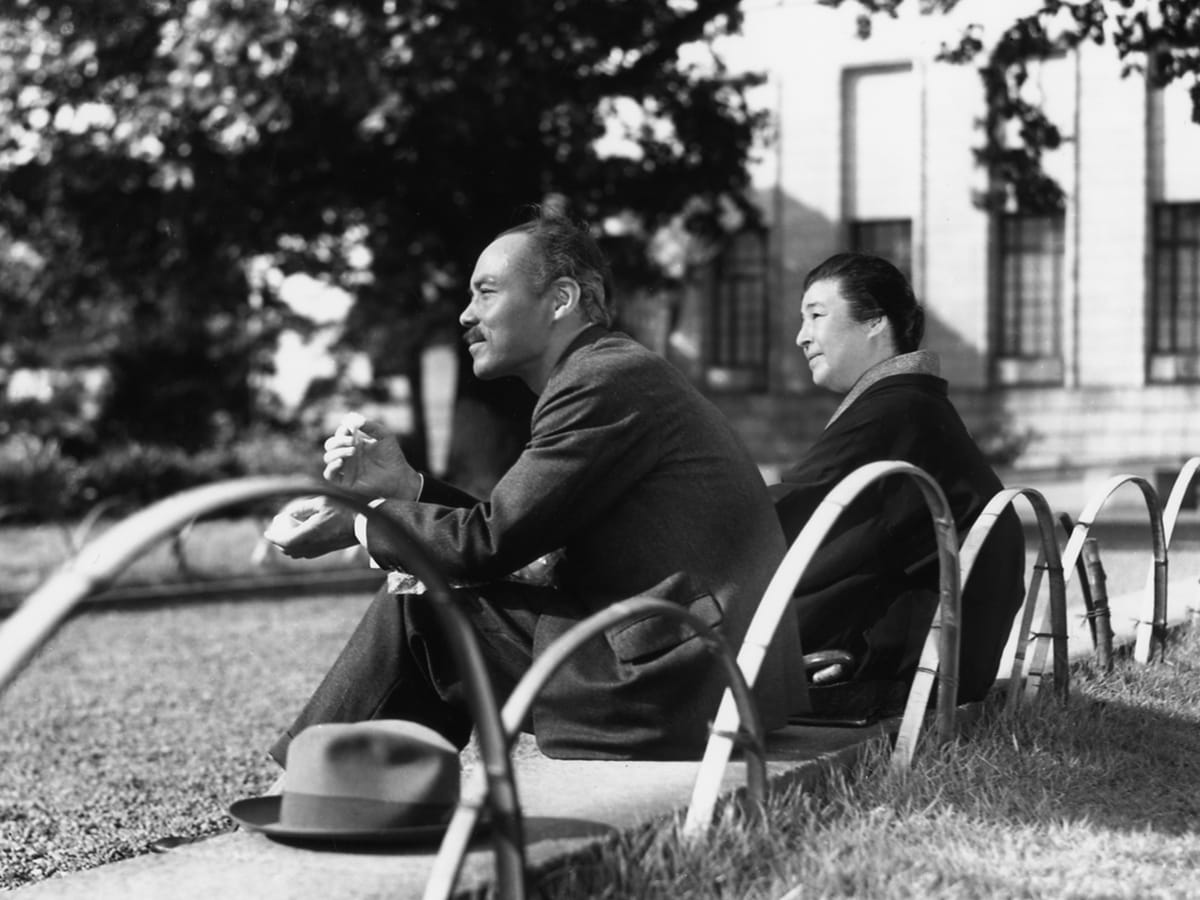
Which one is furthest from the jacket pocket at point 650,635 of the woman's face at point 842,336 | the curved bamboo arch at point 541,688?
the woman's face at point 842,336

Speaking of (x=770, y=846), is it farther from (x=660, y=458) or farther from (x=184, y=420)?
(x=184, y=420)

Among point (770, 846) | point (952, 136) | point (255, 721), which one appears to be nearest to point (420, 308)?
point (952, 136)

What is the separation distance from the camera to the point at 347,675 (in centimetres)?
418

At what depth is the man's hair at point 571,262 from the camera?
435 centimetres

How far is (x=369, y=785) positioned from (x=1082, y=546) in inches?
126

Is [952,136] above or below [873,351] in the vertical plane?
above

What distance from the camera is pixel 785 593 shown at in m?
3.67

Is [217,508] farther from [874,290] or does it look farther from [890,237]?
[890,237]

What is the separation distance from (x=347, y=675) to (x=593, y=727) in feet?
1.83

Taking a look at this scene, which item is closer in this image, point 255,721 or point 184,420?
point 255,721

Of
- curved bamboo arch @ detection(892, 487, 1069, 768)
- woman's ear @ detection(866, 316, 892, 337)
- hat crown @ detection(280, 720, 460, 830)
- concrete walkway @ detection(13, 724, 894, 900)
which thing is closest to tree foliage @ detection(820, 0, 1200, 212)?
curved bamboo arch @ detection(892, 487, 1069, 768)

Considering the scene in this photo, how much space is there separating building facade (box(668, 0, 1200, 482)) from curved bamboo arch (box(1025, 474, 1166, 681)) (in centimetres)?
2243

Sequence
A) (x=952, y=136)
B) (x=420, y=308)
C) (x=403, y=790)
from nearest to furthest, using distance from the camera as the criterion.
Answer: (x=403, y=790), (x=420, y=308), (x=952, y=136)

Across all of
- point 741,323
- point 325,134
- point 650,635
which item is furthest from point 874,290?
point 741,323
